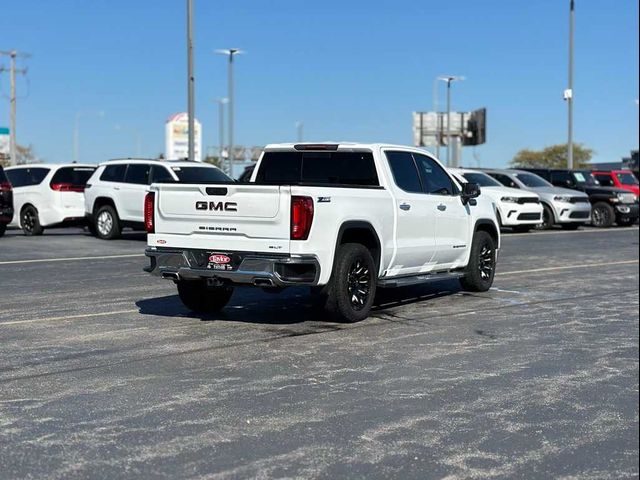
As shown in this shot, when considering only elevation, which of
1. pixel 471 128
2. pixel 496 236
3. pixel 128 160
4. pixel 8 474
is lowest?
pixel 8 474

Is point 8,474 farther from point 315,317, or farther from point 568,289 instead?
point 568,289

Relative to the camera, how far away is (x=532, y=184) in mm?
26219

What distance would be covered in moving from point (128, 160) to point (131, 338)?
1252 centimetres

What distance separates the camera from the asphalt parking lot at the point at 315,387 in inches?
180

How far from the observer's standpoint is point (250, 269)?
26.7ft

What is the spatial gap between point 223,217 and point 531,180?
19.6 meters

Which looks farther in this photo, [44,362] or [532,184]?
[532,184]

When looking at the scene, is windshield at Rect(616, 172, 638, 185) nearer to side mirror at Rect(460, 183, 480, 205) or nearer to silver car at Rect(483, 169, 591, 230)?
silver car at Rect(483, 169, 591, 230)

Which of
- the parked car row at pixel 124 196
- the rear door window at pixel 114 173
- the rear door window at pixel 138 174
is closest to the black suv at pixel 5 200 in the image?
the parked car row at pixel 124 196

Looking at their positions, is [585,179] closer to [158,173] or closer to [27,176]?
[158,173]

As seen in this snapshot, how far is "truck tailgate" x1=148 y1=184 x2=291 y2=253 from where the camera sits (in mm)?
8031

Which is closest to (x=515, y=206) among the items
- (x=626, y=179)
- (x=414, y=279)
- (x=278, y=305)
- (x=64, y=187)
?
(x=626, y=179)

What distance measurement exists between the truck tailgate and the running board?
5.29ft

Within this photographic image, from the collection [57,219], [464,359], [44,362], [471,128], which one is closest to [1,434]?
[44,362]
